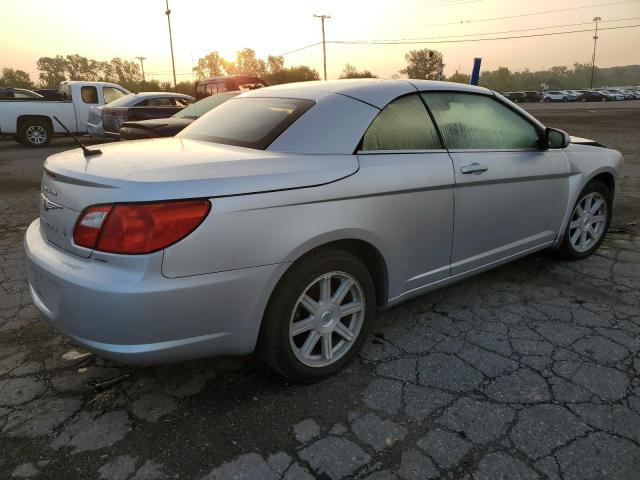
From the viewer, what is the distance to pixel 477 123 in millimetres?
3357

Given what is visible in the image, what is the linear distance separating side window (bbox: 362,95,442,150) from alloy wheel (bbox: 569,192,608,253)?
1860 mm

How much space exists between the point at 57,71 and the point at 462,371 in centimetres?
11317

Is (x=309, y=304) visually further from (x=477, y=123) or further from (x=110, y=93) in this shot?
(x=110, y=93)

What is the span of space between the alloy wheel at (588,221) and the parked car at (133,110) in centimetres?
1048

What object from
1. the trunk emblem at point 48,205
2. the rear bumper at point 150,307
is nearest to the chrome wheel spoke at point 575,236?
the rear bumper at point 150,307

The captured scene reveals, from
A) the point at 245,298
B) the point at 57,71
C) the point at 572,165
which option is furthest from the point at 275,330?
the point at 57,71

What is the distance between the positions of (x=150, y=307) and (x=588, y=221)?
3.87m

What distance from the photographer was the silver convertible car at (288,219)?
2033 millimetres

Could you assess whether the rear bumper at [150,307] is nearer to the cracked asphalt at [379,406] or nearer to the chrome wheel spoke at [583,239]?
the cracked asphalt at [379,406]

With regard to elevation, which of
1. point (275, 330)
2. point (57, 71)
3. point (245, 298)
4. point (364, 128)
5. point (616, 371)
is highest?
point (57, 71)

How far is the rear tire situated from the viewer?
46.0 feet

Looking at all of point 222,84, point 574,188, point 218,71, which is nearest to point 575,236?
point 574,188

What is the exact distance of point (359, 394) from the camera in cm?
252

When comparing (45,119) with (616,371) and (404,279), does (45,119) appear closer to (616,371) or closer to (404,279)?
(404,279)
